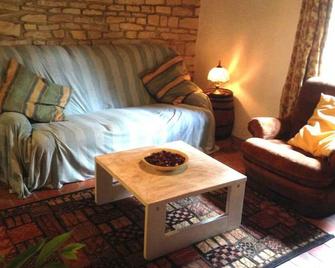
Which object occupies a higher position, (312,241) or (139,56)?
(139,56)

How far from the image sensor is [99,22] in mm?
3650

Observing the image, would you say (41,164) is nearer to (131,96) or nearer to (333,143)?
(131,96)

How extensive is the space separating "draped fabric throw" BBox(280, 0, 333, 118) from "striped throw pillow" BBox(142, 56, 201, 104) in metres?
0.97

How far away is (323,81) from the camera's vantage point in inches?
116

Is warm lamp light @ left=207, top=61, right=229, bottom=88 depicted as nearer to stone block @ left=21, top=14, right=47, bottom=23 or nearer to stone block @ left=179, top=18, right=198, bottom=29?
stone block @ left=179, top=18, right=198, bottom=29

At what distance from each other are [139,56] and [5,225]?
85.3 inches

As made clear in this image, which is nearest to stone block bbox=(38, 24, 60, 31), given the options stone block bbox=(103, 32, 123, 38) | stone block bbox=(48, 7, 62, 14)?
stone block bbox=(48, 7, 62, 14)

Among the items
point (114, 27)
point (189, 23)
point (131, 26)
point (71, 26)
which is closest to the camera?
point (71, 26)

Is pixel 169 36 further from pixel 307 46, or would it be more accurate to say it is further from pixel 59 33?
pixel 307 46

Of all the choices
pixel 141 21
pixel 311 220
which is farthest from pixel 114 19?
pixel 311 220

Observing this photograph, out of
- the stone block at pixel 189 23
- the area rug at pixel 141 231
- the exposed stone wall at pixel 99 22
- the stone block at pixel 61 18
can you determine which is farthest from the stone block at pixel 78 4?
the area rug at pixel 141 231

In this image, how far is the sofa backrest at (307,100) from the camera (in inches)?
116

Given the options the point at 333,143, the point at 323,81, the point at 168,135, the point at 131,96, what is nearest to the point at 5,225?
the point at 168,135

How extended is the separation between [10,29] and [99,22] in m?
0.88
